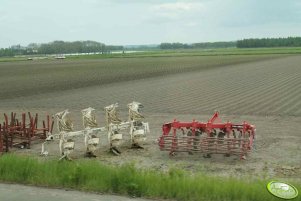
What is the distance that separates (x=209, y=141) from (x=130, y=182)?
4160 mm

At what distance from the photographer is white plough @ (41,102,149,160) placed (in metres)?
11.1

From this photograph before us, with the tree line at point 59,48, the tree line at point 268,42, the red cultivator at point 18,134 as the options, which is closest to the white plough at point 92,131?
the red cultivator at point 18,134

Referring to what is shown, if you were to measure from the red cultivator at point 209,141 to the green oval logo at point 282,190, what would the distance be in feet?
12.8

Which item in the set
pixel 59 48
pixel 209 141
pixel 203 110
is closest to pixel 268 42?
pixel 59 48

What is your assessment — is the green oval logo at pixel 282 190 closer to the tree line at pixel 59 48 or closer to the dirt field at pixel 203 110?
the dirt field at pixel 203 110

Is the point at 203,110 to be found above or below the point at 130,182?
below

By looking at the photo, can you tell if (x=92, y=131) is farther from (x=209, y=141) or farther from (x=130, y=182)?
(x=130, y=182)

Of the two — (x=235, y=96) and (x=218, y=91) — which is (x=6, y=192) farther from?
(x=218, y=91)

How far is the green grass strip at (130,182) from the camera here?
6.82 metres

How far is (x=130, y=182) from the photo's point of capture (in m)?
7.27

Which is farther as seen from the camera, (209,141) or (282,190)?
(209,141)

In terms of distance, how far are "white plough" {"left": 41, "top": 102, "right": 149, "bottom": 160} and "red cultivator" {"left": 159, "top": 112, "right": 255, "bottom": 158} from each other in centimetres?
94

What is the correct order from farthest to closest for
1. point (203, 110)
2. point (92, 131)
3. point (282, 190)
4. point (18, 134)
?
point (203, 110) < point (18, 134) < point (92, 131) < point (282, 190)

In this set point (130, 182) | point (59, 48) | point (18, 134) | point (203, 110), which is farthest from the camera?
point (59, 48)
